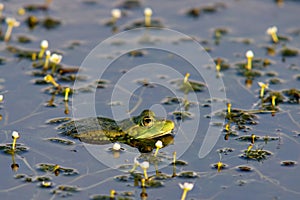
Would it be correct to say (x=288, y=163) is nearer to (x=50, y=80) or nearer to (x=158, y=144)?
(x=158, y=144)

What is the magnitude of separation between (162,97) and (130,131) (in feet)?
3.08

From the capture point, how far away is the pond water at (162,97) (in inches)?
209

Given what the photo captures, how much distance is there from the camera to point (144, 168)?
5.13m

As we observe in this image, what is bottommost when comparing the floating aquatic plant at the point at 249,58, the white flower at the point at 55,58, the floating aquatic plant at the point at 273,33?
the floating aquatic plant at the point at 249,58

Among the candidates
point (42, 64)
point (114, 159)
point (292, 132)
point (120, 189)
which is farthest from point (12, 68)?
point (292, 132)

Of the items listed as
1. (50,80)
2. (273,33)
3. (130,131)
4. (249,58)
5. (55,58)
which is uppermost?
(273,33)

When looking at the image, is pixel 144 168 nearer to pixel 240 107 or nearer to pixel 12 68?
pixel 240 107

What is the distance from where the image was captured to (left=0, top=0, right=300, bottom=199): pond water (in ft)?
17.4

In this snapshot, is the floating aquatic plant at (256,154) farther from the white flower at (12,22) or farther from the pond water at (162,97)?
the white flower at (12,22)

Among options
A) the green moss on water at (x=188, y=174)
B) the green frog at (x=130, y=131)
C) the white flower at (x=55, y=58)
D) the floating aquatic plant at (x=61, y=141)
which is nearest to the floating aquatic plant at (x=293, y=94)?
the green frog at (x=130, y=131)

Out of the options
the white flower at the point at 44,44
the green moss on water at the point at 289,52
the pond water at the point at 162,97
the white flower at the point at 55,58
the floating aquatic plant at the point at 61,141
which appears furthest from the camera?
the green moss on water at the point at 289,52

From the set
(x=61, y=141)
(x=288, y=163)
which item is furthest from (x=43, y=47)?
(x=288, y=163)

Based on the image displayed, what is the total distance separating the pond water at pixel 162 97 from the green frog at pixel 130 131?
0.10 meters

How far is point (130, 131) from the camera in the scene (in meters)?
5.96
